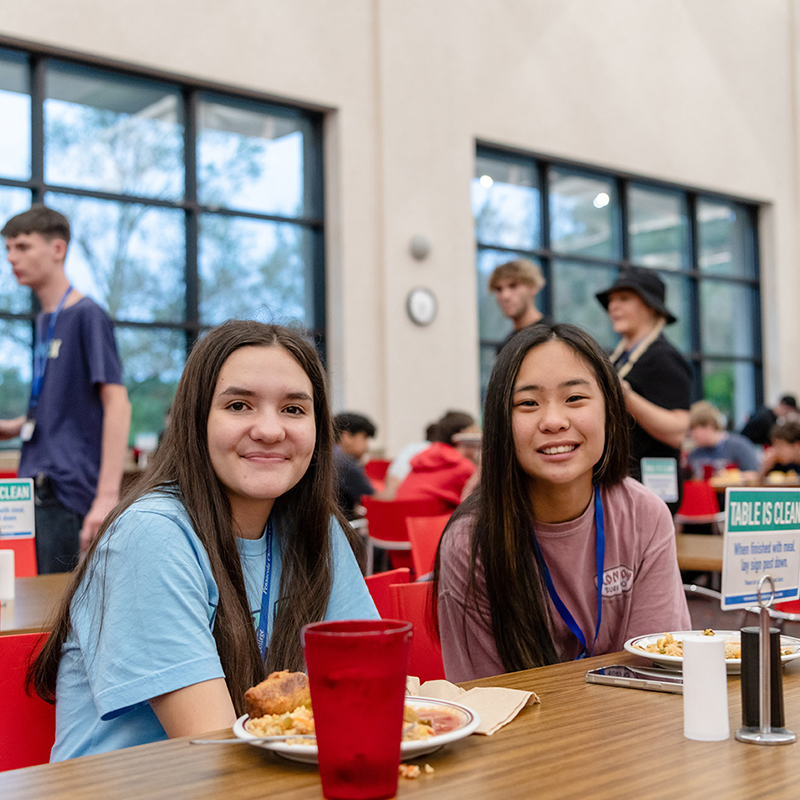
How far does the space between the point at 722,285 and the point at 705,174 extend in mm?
1256

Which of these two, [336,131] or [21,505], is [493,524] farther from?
[336,131]

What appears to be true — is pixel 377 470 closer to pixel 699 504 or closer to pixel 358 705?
pixel 699 504

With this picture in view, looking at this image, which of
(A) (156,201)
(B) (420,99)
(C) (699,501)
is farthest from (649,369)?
(B) (420,99)

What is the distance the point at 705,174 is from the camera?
10273 mm

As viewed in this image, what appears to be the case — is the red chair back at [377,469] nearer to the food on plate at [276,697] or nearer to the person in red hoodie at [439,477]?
the person in red hoodie at [439,477]

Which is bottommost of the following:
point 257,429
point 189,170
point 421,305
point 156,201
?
point 257,429

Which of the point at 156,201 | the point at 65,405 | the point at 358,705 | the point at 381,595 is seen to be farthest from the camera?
the point at 156,201

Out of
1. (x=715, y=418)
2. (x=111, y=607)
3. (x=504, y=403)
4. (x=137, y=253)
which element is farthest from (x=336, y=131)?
(x=111, y=607)

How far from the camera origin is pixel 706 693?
0.97 metres

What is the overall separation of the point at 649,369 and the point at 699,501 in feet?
9.39

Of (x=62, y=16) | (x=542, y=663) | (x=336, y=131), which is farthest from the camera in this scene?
(x=336, y=131)

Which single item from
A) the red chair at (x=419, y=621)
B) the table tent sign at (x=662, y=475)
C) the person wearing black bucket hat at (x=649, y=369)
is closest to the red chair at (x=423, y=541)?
the person wearing black bucket hat at (x=649, y=369)

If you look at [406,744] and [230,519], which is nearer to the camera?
[406,744]

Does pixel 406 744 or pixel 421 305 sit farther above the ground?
pixel 421 305
